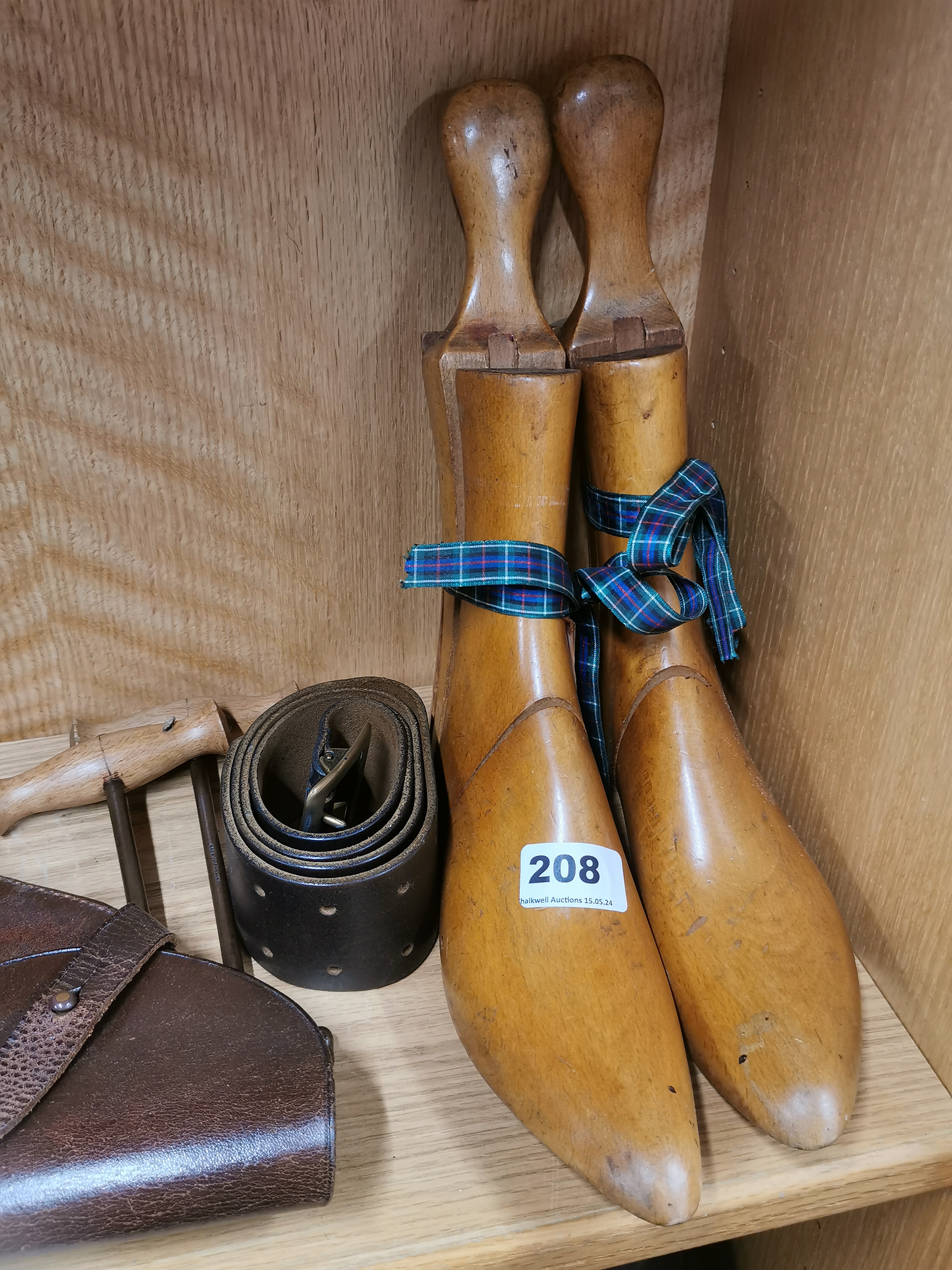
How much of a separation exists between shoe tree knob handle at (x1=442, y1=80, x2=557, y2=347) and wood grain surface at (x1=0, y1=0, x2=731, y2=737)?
5 cm

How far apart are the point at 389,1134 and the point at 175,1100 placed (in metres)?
0.10

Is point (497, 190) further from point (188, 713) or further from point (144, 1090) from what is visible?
point (144, 1090)

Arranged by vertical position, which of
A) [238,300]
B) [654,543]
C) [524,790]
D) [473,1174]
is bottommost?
[473,1174]

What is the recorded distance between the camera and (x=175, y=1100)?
0.44 meters

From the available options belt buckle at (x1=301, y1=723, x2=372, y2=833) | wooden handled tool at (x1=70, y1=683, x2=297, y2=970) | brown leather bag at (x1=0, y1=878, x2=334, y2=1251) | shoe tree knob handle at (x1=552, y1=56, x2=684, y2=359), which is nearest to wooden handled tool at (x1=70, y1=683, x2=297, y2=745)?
wooden handled tool at (x1=70, y1=683, x2=297, y2=970)

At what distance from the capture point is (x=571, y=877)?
514 mm

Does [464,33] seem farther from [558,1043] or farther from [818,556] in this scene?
[558,1043]

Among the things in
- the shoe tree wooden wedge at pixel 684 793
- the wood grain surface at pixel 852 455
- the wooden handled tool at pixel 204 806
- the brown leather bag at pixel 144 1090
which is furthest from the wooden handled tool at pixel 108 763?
the wood grain surface at pixel 852 455

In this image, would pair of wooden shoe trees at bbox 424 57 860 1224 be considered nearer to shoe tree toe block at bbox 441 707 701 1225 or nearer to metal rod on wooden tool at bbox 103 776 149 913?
shoe tree toe block at bbox 441 707 701 1225

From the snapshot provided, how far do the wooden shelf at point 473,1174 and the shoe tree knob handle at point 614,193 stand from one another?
1.27 feet

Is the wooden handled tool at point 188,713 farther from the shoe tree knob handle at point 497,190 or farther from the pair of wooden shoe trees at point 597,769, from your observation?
the shoe tree knob handle at point 497,190

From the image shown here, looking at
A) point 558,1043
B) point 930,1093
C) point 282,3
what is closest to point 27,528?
point 282,3

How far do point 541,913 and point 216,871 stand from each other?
0.67ft

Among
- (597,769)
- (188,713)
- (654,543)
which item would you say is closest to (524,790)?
(597,769)
